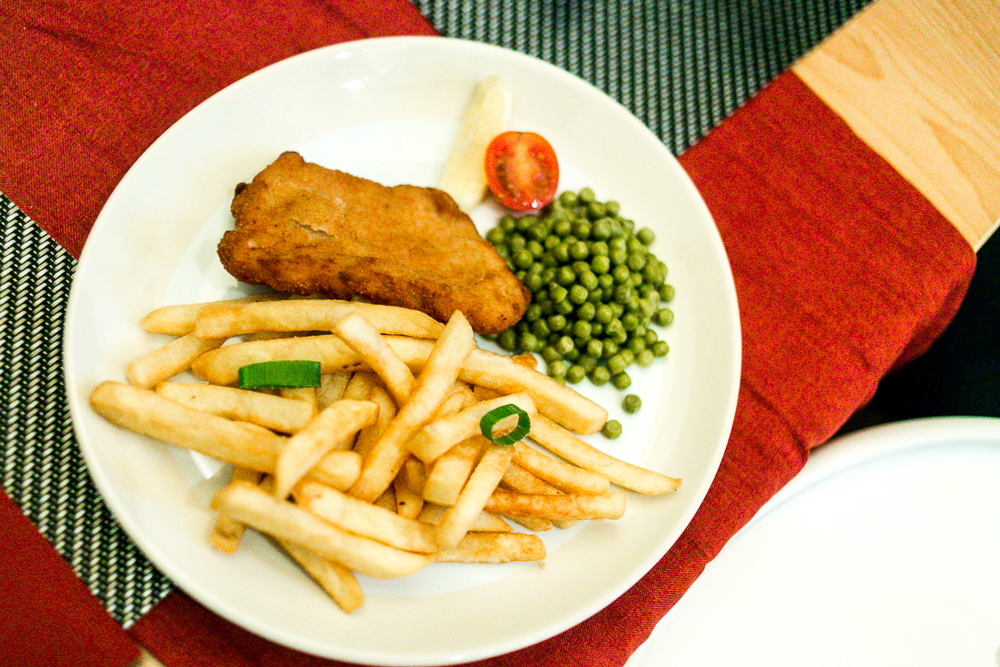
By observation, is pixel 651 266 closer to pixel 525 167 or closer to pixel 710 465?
pixel 525 167

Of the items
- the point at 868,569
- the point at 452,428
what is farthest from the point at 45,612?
the point at 868,569

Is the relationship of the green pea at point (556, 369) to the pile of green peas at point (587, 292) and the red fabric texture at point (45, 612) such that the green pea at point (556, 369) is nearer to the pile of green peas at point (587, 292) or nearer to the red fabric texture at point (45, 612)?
the pile of green peas at point (587, 292)

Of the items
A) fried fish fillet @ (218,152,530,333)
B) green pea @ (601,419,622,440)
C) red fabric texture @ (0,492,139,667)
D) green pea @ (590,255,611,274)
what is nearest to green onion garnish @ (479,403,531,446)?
fried fish fillet @ (218,152,530,333)

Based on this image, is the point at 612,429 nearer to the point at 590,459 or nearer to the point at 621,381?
the point at 621,381

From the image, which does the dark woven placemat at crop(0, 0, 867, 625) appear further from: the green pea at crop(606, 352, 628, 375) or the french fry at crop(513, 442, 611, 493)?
the french fry at crop(513, 442, 611, 493)

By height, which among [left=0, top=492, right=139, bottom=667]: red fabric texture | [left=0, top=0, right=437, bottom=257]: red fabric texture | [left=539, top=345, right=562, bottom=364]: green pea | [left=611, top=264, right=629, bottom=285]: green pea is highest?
[left=0, top=0, right=437, bottom=257]: red fabric texture

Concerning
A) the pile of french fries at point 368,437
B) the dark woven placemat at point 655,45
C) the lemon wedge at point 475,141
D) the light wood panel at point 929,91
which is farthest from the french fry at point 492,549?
the light wood panel at point 929,91
